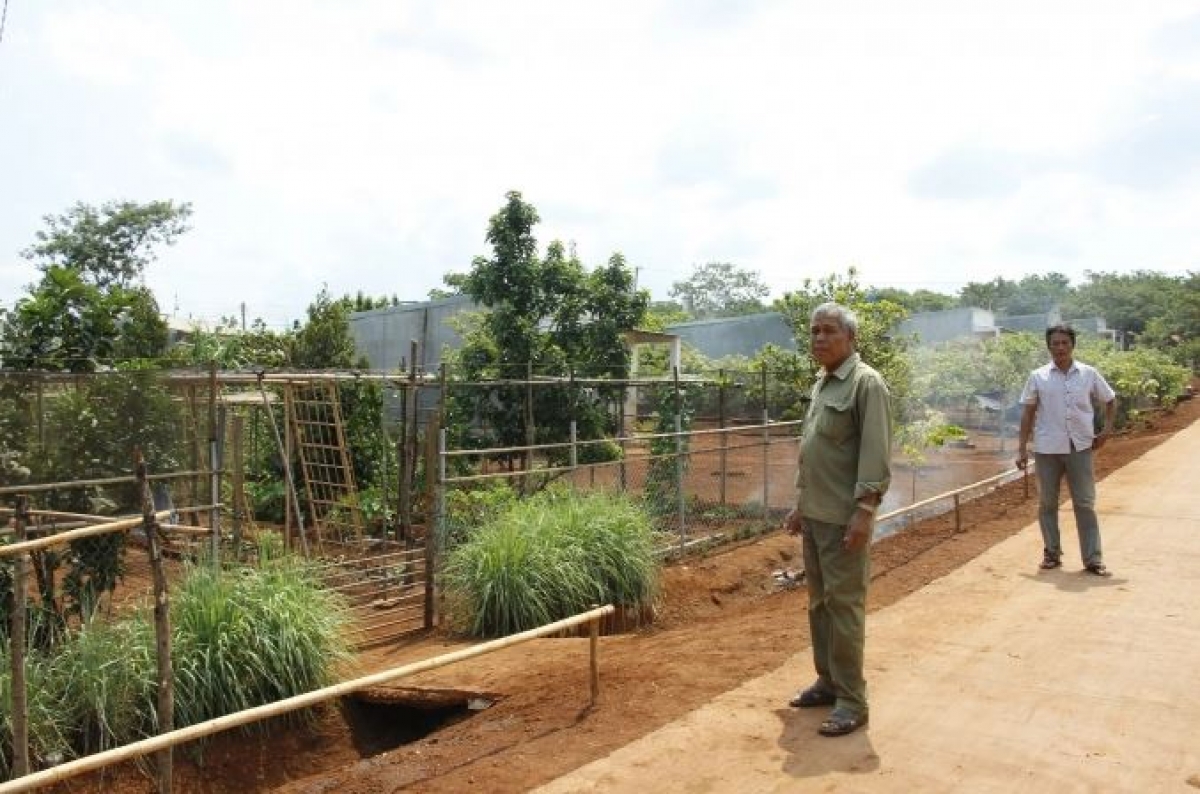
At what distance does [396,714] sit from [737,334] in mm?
33616

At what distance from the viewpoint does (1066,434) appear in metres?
7.57

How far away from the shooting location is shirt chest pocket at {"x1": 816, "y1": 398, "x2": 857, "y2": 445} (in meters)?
4.40

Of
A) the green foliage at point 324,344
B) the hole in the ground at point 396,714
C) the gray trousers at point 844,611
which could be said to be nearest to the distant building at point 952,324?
the green foliage at point 324,344

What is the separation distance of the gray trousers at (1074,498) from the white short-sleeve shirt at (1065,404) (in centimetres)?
9

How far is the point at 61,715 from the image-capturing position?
16.6 ft

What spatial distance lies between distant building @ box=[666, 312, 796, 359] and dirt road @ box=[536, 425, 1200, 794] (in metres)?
30.5

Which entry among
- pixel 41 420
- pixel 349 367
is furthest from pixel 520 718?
pixel 349 367

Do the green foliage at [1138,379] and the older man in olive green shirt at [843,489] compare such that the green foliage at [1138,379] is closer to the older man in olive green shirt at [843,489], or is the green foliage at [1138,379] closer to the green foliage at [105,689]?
the older man in olive green shirt at [843,489]

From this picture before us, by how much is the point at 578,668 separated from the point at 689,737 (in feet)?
5.04

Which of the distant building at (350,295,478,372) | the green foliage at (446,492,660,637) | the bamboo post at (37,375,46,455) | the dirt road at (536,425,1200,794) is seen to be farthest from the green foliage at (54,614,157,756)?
the distant building at (350,295,478,372)

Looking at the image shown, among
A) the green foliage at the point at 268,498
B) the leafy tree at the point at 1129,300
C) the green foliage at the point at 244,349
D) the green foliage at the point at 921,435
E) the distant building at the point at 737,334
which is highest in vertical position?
the leafy tree at the point at 1129,300

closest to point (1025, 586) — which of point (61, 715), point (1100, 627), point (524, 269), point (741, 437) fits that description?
point (1100, 627)

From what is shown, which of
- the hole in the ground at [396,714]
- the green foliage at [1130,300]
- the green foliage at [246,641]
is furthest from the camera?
the green foliage at [1130,300]

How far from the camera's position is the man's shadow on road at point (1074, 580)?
23.4 ft
